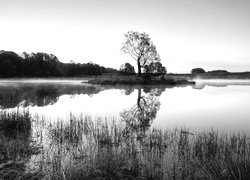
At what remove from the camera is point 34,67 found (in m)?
130

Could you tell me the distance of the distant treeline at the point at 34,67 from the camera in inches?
4670

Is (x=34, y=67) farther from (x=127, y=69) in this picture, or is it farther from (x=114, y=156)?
A: (x=114, y=156)

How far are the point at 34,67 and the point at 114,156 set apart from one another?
138559 millimetres

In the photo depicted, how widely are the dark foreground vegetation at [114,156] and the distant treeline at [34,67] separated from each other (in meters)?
126

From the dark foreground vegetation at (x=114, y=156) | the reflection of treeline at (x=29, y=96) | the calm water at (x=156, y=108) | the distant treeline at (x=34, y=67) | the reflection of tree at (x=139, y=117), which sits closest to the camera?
the dark foreground vegetation at (x=114, y=156)

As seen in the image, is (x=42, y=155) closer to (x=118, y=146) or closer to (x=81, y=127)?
(x=118, y=146)

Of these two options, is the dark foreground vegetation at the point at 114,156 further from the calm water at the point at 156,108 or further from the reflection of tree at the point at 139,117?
the calm water at the point at 156,108

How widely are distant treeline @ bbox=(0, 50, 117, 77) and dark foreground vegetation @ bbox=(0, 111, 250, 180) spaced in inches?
4943

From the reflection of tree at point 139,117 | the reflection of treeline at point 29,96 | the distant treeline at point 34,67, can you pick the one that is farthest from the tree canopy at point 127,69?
the distant treeline at point 34,67

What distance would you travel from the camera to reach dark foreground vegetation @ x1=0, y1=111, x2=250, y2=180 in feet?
16.4

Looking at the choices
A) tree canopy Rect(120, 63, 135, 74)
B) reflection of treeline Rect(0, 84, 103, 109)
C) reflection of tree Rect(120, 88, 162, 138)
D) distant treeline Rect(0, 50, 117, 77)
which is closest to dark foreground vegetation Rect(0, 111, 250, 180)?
reflection of tree Rect(120, 88, 162, 138)

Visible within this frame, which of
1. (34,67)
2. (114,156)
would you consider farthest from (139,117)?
(34,67)

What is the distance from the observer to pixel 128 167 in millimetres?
6047

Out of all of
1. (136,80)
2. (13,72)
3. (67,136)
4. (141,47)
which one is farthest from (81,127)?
(13,72)
